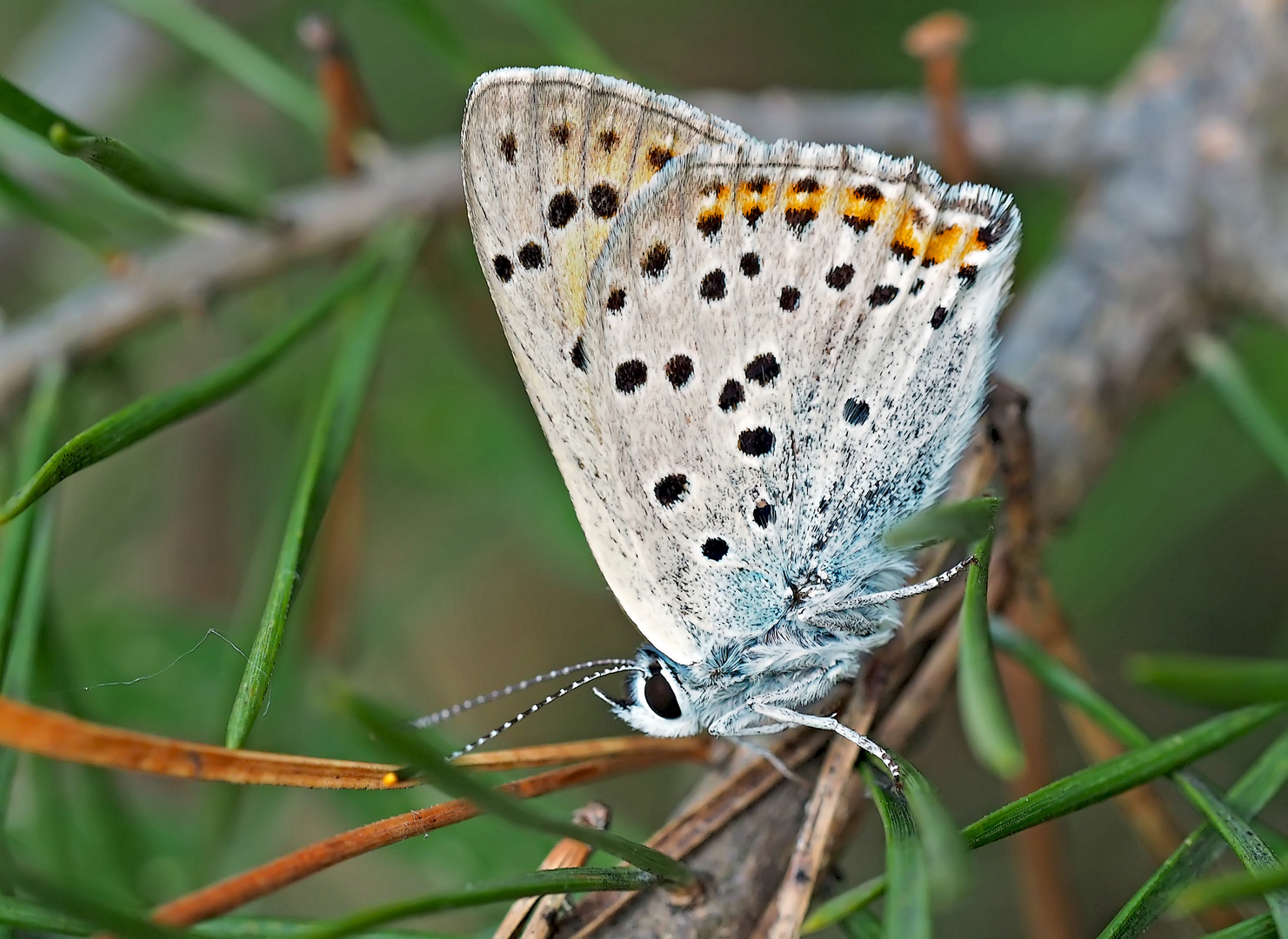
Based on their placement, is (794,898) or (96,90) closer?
(794,898)

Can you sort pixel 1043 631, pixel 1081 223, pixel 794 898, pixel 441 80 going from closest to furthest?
1. pixel 794 898
2. pixel 1043 631
3. pixel 1081 223
4. pixel 441 80

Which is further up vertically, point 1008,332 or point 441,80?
point 441,80

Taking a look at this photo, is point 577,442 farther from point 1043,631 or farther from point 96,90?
point 96,90

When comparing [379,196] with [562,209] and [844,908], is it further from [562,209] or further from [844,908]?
[844,908]

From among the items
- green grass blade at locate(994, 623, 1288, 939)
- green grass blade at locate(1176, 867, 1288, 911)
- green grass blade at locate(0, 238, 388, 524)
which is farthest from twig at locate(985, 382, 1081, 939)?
green grass blade at locate(0, 238, 388, 524)

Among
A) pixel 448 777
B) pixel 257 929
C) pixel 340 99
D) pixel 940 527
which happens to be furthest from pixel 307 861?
pixel 340 99

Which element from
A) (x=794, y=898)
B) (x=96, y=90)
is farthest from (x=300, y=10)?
(x=794, y=898)

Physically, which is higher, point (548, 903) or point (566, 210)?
point (566, 210)
